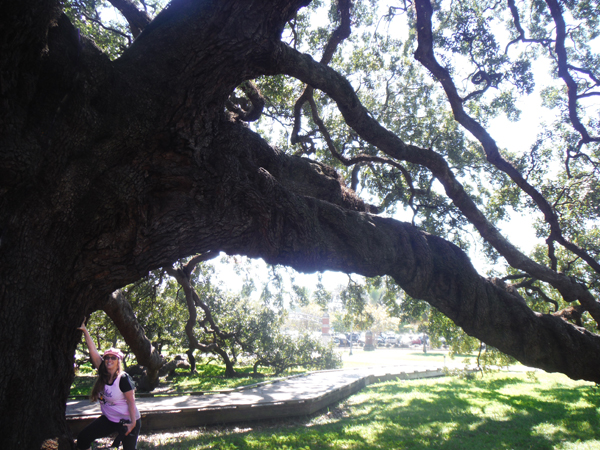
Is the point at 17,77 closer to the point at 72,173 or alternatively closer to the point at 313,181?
the point at 72,173

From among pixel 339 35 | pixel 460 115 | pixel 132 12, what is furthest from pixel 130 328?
pixel 460 115

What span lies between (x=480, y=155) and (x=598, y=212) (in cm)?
351

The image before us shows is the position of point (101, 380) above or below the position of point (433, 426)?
above

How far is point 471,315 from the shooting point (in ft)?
16.4

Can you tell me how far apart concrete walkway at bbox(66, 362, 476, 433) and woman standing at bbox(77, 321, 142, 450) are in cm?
240

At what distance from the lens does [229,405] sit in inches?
272

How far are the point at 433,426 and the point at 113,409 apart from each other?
5205 millimetres

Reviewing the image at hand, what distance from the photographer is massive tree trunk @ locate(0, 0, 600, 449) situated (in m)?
2.71

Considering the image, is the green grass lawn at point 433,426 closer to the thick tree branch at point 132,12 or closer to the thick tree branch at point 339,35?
the thick tree branch at point 339,35

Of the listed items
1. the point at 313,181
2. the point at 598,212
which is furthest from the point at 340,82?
the point at 598,212

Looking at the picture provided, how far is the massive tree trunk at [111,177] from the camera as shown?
8.87 ft

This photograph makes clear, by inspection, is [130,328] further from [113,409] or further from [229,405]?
[113,409]

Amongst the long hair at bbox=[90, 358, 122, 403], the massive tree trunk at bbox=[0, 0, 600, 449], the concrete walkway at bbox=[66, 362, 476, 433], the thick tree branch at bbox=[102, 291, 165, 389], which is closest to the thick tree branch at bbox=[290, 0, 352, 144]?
the massive tree trunk at bbox=[0, 0, 600, 449]

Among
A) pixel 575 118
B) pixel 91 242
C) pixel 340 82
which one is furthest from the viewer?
pixel 575 118
